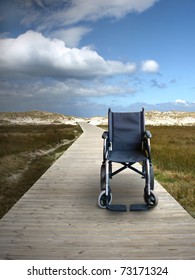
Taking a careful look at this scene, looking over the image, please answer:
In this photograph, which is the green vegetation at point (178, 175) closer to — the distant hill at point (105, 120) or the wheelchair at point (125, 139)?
the wheelchair at point (125, 139)

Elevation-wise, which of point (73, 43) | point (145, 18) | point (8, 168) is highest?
point (145, 18)

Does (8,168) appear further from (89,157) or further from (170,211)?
(170,211)

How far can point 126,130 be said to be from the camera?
11.9 feet

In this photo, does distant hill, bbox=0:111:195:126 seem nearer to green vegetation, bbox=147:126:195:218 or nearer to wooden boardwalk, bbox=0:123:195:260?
green vegetation, bbox=147:126:195:218

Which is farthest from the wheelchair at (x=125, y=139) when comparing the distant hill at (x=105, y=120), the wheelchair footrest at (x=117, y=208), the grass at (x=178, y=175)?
the distant hill at (x=105, y=120)

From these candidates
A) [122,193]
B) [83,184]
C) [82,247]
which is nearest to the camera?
[82,247]

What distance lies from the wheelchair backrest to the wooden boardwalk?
0.56 metres

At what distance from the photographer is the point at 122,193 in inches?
143

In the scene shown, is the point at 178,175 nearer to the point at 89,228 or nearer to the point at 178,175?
the point at 178,175

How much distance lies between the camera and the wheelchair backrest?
359 cm

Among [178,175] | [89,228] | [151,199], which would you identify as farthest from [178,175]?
[89,228]
